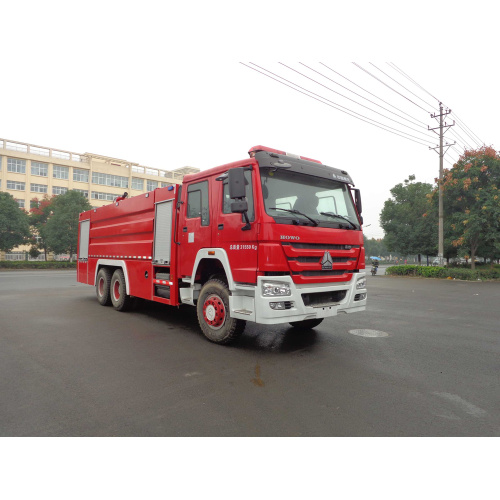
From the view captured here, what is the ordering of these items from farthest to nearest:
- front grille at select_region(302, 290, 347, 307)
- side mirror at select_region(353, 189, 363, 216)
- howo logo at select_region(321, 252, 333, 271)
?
side mirror at select_region(353, 189, 363, 216), howo logo at select_region(321, 252, 333, 271), front grille at select_region(302, 290, 347, 307)

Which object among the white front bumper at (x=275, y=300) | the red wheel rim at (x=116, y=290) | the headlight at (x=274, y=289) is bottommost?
the red wheel rim at (x=116, y=290)

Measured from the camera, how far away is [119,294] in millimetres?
8492

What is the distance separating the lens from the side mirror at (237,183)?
4613 mm

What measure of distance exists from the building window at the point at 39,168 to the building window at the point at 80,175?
170 inches

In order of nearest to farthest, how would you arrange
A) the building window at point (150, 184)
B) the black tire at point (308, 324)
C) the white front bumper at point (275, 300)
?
the white front bumper at point (275, 300) < the black tire at point (308, 324) < the building window at point (150, 184)

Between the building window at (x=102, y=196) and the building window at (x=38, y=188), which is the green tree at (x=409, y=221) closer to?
the building window at (x=102, y=196)

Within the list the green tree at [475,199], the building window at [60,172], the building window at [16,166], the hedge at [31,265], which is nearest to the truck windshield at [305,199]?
the green tree at [475,199]

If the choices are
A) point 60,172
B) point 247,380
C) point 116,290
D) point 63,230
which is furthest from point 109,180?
point 247,380

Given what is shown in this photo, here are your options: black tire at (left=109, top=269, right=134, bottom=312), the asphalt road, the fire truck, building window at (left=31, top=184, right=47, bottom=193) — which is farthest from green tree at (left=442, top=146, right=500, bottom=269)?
building window at (left=31, top=184, right=47, bottom=193)

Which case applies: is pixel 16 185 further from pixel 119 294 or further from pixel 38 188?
pixel 119 294

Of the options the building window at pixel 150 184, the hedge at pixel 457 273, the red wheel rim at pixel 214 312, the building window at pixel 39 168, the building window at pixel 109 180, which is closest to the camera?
the red wheel rim at pixel 214 312

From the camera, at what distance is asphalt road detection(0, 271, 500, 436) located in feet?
9.68

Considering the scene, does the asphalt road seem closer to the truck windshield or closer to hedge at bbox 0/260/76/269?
the truck windshield

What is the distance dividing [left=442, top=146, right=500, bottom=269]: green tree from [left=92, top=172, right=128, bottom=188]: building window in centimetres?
5713
